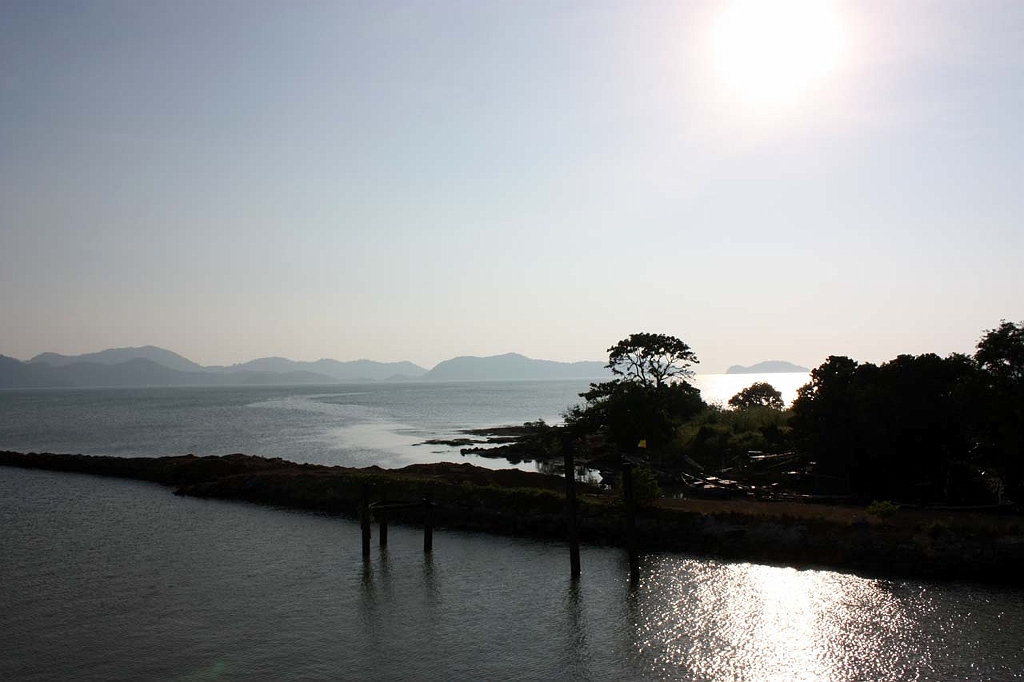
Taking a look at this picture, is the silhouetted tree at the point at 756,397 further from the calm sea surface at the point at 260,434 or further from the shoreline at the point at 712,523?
the shoreline at the point at 712,523

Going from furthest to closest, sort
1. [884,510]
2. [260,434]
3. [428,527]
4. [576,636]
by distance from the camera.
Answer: [260,434], [428,527], [884,510], [576,636]

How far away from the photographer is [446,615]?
73.8ft

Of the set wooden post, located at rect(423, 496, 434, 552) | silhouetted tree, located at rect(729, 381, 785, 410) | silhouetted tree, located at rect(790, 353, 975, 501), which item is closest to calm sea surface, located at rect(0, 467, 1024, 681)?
wooden post, located at rect(423, 496, 434, 552)

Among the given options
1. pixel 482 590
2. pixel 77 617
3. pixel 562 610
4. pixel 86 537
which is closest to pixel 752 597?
pixel 562 610

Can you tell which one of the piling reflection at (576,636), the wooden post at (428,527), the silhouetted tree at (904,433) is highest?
the silhouetted tree at (904,433)

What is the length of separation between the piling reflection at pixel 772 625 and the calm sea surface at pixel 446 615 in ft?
0.22

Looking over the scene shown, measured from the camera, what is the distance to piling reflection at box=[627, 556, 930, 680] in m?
18.1

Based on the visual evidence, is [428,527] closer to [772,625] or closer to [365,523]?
[365,523]

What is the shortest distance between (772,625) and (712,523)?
9091 mm

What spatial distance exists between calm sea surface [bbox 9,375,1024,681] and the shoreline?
1254 millimetres

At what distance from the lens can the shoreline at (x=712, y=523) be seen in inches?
990

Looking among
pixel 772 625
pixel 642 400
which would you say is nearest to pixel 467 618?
pixel 772 625

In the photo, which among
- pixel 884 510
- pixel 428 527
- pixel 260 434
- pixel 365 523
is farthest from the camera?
pixel 260 434

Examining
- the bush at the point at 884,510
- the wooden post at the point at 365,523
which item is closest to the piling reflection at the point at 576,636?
the wooden post at the point at 365,523
